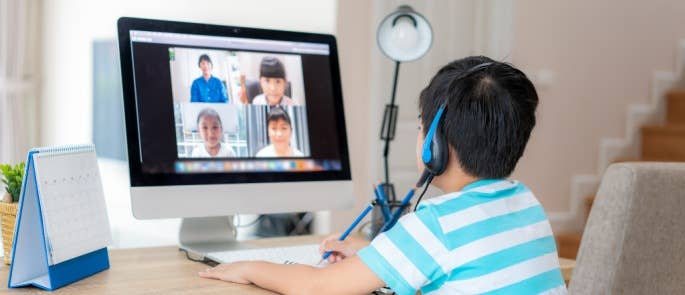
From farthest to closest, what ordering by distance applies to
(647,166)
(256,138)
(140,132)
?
(256,138), (140,132), (647,166)

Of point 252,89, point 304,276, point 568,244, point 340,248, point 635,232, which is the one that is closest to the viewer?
point 635,232

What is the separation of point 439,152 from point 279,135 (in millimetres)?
513

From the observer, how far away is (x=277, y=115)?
156 centimetres

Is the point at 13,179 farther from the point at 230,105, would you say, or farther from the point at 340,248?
the point at 340,248

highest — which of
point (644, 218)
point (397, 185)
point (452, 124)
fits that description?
point (452, 124)

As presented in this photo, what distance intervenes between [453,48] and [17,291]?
7.59ft

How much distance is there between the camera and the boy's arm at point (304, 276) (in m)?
1.08

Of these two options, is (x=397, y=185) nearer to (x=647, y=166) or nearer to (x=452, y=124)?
(x=452, y=124)

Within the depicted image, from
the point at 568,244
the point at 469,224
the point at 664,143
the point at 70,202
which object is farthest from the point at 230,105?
the point at 664,143

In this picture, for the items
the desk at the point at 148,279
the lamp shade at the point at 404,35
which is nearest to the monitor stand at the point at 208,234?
the desk at the point at 148,279

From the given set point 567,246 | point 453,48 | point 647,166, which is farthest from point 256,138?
point 567,246

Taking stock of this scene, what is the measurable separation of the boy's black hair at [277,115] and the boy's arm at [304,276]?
1.23 feet

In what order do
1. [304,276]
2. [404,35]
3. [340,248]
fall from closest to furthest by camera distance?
1. [304,276]
2. [340,248]
3. [404,35]

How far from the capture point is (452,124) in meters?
1.13
